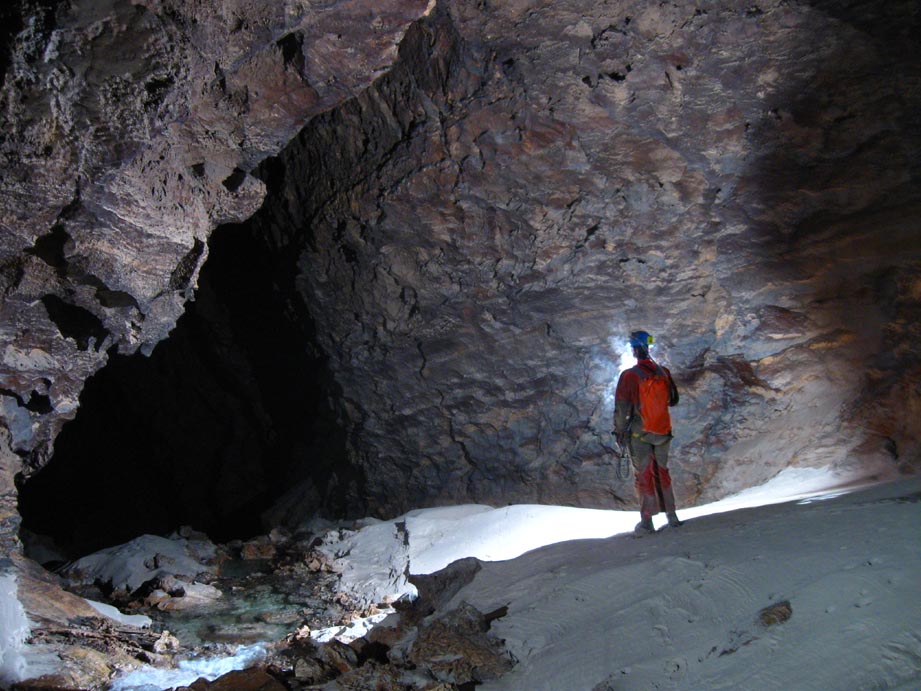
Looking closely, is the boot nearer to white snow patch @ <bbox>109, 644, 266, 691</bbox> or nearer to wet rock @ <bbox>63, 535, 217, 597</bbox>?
white snow patch @ <bbox>109, 644, 266, 691</bbox>

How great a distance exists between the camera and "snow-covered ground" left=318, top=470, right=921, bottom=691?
197 cm

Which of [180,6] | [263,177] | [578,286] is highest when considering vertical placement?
[263,177]

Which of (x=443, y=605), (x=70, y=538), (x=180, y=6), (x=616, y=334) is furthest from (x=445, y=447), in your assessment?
(x=70, y=538)

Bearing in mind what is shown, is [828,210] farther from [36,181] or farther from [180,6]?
[36,181]

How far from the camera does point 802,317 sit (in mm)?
5793

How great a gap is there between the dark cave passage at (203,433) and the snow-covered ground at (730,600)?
17.1ft

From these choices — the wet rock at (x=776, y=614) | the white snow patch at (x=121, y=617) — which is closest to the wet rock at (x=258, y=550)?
the white snow patch at (x=121, y=617)

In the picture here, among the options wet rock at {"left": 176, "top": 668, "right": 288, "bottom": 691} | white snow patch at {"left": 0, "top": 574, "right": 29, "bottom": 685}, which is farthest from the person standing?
white snow patch at {"left": 0, "top": 574, "right": 29, "bottom": 685}

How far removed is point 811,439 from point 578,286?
253cm

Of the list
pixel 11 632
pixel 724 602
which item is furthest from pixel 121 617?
pixel 724 602

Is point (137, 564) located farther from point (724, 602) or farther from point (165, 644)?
point (724, 602)

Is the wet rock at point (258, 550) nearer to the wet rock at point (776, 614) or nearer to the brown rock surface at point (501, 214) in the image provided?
the brown rock surface at point (501, 214)

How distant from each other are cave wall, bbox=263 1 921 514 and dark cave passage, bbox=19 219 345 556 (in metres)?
1.83

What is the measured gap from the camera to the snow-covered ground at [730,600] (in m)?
1.97
